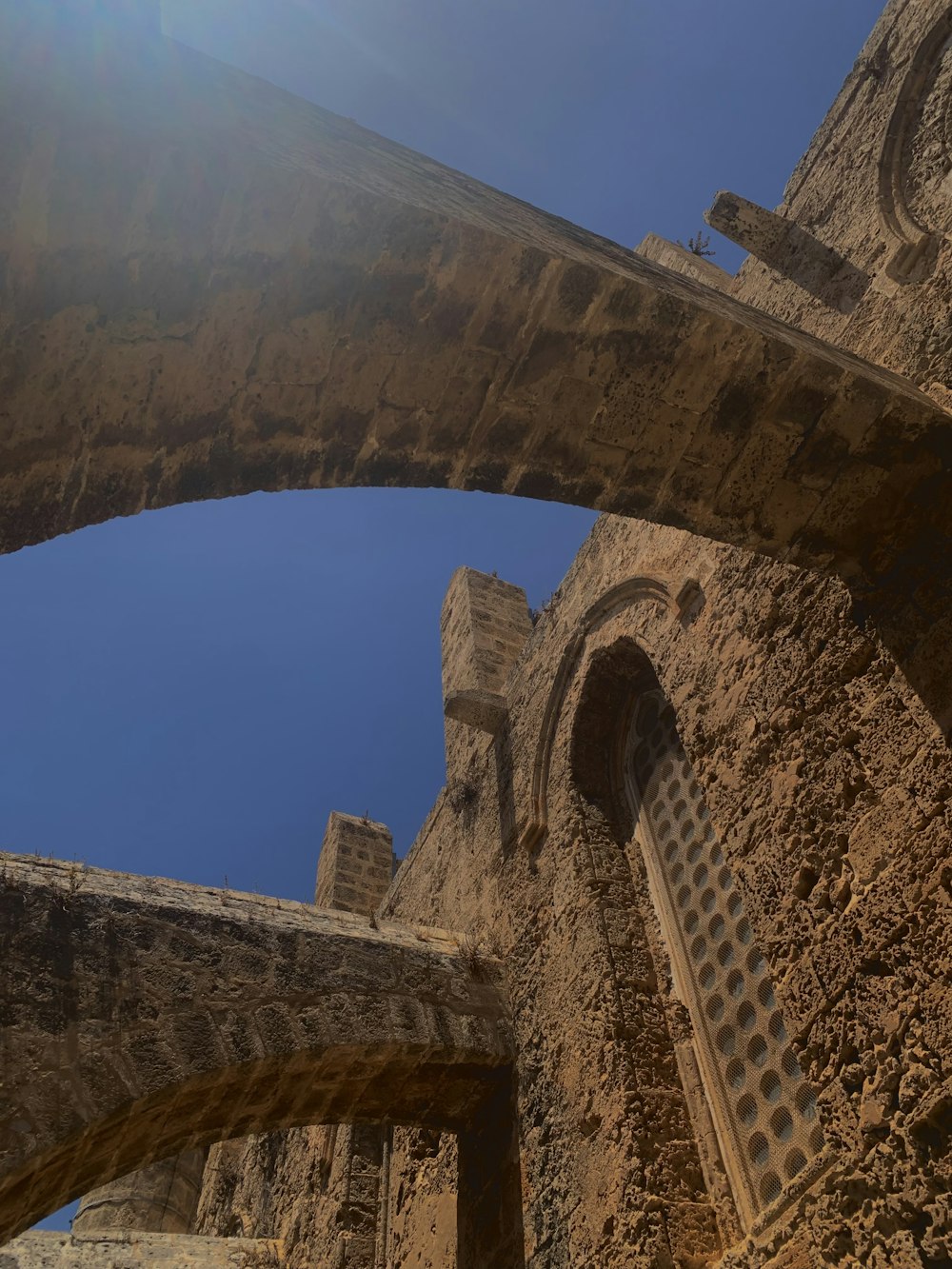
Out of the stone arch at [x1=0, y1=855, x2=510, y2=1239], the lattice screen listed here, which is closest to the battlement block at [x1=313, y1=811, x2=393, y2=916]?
the stone arch at [x1=0, y1=855, x2=510, y2=1239]

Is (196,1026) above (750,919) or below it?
above

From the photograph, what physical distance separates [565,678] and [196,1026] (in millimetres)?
2830

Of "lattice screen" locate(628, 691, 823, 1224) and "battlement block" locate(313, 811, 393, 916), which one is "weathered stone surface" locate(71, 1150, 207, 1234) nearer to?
"battlement block" locate(313, 811, 393, 916)

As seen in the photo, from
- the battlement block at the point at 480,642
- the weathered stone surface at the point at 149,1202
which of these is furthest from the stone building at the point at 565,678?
the weathered stone surface at the point at 149,1202

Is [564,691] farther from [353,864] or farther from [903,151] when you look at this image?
[353,864]

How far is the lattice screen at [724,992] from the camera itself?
11.7 feet

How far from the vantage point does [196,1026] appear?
4.44 metres

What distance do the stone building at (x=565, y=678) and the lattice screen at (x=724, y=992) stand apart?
23mm

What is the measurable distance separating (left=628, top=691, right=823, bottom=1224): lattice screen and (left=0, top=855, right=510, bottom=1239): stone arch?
1.41 meters

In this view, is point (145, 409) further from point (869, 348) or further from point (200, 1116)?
point (200, 1116)

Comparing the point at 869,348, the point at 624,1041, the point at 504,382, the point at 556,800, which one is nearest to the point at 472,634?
the point at 556,800

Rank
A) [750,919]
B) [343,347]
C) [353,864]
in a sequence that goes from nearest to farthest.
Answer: [343,347] → [750,919] → [353,864]

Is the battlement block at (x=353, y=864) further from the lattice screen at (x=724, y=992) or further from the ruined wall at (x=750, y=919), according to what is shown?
the lattice screen at (x=724, y=992)

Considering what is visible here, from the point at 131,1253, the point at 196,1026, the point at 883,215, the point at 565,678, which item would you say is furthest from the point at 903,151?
the point at 131,1253
